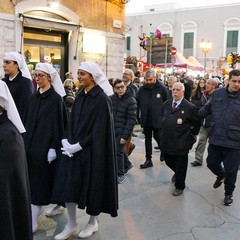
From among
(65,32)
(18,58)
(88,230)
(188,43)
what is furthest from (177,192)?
(188,43)

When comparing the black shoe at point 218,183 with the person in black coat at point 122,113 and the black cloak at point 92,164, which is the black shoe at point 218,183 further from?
the black cloak at point 92,164

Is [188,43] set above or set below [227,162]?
above

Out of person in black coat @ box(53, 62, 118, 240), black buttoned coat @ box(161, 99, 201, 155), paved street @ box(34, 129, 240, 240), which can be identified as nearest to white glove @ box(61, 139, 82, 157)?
person in black coat @ box(53, 62, 118, 240)

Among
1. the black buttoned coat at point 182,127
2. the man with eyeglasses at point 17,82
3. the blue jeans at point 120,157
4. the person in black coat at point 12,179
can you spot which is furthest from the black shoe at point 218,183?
the person in black coat at point 12,179

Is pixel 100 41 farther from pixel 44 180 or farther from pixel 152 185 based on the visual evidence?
pixel 44 180

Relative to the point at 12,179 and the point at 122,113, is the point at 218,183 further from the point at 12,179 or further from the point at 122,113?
the point at 12,179

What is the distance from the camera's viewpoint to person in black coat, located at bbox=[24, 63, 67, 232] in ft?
12.3

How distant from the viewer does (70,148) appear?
3.53 meters

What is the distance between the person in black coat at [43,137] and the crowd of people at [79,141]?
11 millimetres

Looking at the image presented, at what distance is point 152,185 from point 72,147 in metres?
2.43

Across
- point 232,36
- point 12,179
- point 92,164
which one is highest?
point 232,36

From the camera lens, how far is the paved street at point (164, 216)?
3898 mm

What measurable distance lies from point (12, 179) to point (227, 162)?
3.35m

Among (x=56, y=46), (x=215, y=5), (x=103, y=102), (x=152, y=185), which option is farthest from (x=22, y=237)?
(x=215, y=5)
